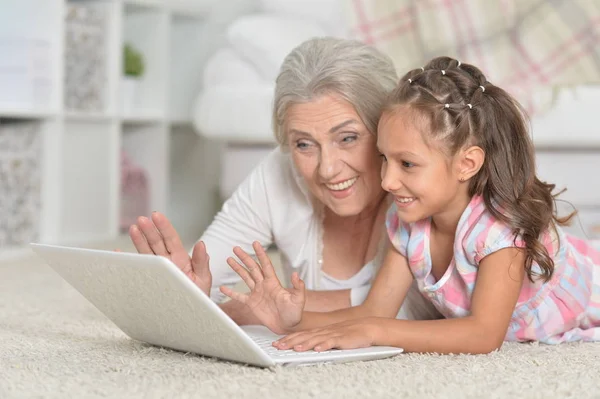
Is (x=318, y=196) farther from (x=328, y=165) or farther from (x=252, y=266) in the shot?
(x=252, y=266)

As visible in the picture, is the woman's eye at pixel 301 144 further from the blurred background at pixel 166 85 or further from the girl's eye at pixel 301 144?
the blurred background at pixel 166 85

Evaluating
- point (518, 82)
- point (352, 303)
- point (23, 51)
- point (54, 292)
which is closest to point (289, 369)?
point (352, 303)

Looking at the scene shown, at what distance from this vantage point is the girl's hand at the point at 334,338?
1.24 meters

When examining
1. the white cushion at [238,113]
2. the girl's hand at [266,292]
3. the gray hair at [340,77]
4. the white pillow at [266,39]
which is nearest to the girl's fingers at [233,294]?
the girl's hand at [266,292]

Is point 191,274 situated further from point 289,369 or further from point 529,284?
point 529,284

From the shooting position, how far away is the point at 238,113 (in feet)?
8.54

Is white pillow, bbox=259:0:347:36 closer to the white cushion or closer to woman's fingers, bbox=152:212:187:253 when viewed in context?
the white cushion

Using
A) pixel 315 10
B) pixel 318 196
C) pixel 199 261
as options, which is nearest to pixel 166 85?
pixel 315 10

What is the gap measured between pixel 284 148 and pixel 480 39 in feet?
4.76

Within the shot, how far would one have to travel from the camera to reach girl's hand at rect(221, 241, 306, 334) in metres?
1.29

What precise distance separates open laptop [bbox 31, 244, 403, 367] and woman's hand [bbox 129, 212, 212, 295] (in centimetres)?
10

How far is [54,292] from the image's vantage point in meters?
2.05

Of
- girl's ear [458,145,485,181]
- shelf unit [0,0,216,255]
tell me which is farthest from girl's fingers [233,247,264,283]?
shelf unit [0,0,216,255]

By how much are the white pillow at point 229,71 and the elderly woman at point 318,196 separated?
1038mm
